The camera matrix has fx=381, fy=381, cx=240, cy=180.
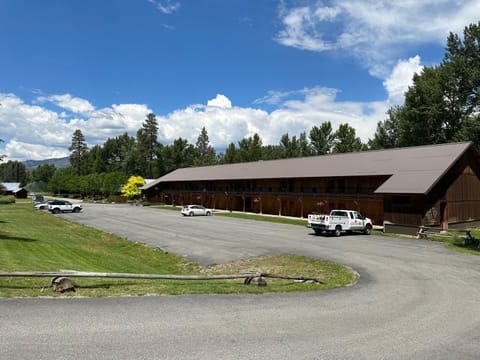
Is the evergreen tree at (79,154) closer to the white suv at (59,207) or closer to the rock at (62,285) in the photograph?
the white suv at (59,207)

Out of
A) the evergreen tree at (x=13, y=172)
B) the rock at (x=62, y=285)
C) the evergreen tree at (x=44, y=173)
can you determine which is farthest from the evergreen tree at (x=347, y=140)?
the evergreen tree at (x=13, y=172)

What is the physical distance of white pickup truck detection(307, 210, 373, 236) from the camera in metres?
29.2

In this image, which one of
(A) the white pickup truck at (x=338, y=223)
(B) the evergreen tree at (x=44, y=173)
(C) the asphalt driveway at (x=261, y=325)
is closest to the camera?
(C) the asphalt driveway at (x=261, y=325)

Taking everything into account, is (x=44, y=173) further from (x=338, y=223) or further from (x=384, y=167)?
(x=338, y=223)

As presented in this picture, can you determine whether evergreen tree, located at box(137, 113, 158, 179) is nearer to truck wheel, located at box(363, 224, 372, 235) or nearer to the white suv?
the white suv

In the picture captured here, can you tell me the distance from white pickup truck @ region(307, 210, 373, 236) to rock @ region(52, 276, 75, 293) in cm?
2213

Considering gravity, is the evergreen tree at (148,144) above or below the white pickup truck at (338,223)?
above

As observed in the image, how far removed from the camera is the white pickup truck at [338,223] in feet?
95.8

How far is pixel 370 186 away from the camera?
131 ft

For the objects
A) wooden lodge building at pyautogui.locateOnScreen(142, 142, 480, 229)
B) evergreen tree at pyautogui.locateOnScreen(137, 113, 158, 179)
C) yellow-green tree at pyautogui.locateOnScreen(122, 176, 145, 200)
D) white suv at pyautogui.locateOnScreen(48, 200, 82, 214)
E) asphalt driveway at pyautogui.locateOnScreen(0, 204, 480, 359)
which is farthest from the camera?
evergreen tree at pyautogui.locateOnScreen(137, 113, 158, 179)

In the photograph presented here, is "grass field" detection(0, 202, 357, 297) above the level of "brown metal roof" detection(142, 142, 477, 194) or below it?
below

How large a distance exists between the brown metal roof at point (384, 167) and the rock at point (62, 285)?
27.3 m

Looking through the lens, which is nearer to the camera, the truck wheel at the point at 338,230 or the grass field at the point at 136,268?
the grass field at the point at 136,268

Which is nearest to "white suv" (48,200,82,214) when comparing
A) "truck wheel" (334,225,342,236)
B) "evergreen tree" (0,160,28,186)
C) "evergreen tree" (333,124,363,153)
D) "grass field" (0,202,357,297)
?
"grass field" (0,202,357,297)
